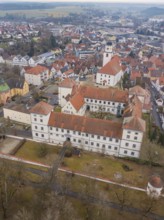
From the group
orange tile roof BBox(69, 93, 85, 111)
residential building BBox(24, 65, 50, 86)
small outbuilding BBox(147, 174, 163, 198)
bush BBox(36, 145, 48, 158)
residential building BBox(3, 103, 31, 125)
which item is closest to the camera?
small outbuilding BBox(147, 174, 163, 198)

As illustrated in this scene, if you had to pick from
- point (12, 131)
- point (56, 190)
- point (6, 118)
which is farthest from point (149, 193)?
point (6, 118)

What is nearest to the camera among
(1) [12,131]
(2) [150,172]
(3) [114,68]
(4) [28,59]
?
(2) [150,172]

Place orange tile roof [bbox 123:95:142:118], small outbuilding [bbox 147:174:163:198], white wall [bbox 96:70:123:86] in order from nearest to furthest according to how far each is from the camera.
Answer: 1. small outbuilding [bbox 147:174:163:198]
2. orange tile roof [bbox 123:95:142:118]
3. white wall [bbox 96:70:123:86]

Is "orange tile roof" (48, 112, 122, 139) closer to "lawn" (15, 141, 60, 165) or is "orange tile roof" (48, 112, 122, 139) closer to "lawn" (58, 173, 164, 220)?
"lawn" (15, 141, 60, 165)

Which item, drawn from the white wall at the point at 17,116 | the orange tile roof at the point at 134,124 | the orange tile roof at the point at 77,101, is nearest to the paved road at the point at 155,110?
the orange tile roof at the point at 134,124

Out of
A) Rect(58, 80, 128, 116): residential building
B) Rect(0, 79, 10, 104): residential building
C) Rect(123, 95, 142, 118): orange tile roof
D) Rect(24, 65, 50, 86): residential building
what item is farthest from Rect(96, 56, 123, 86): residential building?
Rect(0, 79, 10, 104): residential building

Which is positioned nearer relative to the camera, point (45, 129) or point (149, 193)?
point (149, 193)

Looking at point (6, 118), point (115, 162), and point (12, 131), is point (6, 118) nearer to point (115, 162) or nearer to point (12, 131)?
point (12, 131)
